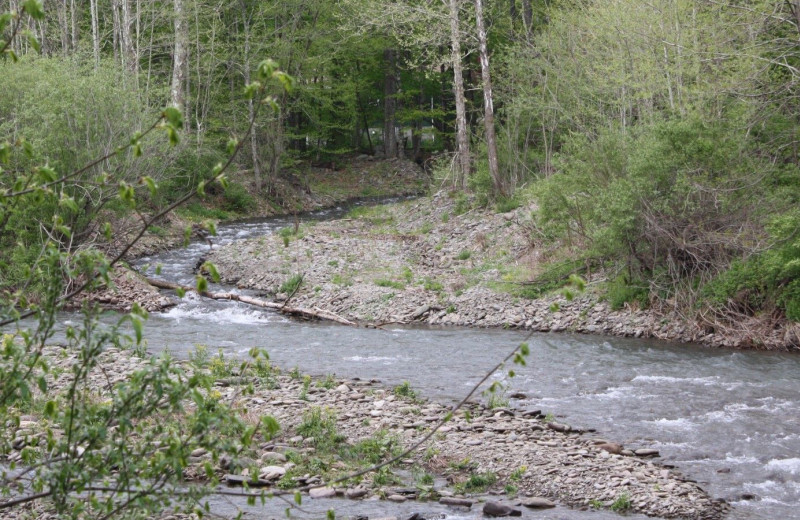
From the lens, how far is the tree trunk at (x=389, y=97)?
49.5 meters

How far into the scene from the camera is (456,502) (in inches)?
329

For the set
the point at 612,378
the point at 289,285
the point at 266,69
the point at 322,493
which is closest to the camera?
the point at 266,69

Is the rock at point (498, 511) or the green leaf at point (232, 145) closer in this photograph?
the green leaf at point (232, 145)

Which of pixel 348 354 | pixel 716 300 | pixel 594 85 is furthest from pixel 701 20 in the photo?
pixel 348 354

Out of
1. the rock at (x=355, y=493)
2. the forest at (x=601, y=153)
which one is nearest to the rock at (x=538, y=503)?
the rock at (x=355, y=493)

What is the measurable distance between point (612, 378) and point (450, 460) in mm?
4557

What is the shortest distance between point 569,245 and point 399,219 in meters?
11.2

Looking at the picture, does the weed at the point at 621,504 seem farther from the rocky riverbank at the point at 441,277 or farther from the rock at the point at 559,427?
the rocky riverbank at the point at 441,277

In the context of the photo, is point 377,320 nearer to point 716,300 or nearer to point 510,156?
point 716,300

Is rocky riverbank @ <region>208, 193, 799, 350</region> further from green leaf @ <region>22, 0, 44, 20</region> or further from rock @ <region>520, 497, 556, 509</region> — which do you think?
green leaf @ <region>22, 0, 44, 20</region>

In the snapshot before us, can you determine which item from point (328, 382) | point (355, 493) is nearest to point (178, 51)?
point (328, 382)

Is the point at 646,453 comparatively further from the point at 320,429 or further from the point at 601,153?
the point at 601,153

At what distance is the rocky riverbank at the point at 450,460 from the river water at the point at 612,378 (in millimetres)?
386

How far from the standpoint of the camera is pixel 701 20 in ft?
61.8
